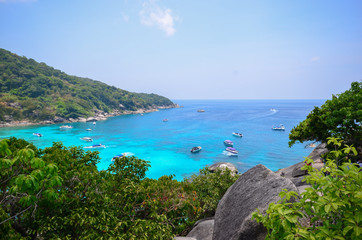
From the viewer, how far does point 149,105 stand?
17812cm

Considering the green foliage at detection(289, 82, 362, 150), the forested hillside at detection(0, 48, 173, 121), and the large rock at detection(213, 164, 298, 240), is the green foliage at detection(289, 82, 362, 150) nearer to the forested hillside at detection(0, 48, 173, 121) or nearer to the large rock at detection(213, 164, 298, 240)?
the large rock at detection(213, 164, 298, 240)

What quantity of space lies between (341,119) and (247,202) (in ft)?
Answer: 40.3

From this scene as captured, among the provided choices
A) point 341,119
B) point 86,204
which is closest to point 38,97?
point 86,204

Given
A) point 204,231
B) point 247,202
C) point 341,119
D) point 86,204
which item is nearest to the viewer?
point 247,202

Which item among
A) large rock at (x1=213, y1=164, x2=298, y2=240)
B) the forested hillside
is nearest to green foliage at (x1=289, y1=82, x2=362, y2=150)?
large rock at (x1=213, y1=164, x2=298, y2=240)

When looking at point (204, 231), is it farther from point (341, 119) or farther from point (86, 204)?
point (341, 119)

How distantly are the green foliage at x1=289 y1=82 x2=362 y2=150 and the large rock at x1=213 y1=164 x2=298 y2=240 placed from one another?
10422mm

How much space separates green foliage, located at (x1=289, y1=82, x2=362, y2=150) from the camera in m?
13.9

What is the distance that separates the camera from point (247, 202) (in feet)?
22.9

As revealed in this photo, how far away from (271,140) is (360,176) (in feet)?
226

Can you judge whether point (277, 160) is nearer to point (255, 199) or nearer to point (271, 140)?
point (271, 140)

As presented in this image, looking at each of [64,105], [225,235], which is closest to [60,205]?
[225,235]

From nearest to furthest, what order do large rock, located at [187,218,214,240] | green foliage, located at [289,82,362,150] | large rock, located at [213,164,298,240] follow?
large rock, located at [213,164,298,240]
large rock, located at [187,218,214,240]
green foliage, located at [289,82,362,150]

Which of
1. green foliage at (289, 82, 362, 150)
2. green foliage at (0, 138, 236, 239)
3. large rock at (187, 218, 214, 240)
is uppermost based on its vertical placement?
green foliage at (289, 82, 362, 150)
